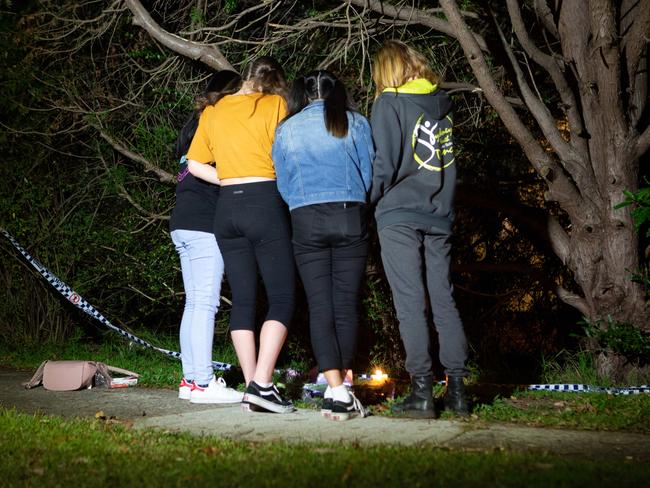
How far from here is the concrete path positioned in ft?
14.3

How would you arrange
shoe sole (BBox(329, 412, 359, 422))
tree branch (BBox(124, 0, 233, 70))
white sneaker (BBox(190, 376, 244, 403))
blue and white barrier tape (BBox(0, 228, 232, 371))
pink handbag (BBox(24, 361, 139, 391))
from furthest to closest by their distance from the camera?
1. blue and white barrier tape (BBox(0, 228, 232, 371))
2. tree branch (BBox(124, 0, 233, 70))
3. pink handbag (BBox(24, 361, 139, 391))
4. white sneaker (BBox(190, 376, 244, 403))
5. shoe sole (BBox(329, 412, 359, 422))

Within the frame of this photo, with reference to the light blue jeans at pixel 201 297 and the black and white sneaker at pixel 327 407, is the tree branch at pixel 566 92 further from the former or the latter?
the black and white sneaker at pixel 327 407

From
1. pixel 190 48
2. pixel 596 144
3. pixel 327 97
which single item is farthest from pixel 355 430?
pixel 190 48

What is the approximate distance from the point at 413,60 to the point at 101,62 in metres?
5.20

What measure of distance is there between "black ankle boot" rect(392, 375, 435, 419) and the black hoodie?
3.06 feet

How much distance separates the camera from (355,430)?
4.74 meters

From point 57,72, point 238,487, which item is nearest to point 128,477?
point 238,487

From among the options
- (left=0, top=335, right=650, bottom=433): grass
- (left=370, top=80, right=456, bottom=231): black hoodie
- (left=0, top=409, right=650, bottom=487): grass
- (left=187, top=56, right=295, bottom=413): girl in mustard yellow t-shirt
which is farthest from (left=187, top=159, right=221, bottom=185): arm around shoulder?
(left=0, top=409, right=650, bottom=487): grass

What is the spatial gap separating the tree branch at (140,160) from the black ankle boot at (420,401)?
156 inches

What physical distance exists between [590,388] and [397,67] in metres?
2.79

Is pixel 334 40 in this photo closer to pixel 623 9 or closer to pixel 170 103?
pixel 170 103

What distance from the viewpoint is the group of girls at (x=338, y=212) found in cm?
513

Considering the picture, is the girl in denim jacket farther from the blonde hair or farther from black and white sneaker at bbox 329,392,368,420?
the blonde hair

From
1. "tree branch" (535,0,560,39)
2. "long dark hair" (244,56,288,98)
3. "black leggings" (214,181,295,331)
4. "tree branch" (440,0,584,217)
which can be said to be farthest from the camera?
"tree branch" (535,0,560,39)
